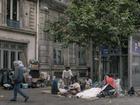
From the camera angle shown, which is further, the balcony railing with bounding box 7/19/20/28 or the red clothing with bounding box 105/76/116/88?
the balcony railing with bounding box 7/19/20/28

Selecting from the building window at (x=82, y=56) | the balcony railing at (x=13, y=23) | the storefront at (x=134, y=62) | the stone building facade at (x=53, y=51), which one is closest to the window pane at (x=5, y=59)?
the balcony railing at (x=13, y=23)

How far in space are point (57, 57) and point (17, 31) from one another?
7466mm

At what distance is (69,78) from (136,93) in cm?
507

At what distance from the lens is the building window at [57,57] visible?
43125mm

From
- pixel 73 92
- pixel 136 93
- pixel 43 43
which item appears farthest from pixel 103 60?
pixel 43 43

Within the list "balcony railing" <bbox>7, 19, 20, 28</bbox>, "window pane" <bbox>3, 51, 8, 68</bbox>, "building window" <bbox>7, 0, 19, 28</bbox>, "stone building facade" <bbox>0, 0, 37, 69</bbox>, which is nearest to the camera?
"stone building facade" <bbox>0, 0, 37, 69</bbox>

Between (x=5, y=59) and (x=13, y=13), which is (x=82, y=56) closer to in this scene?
(x=13, y=13)

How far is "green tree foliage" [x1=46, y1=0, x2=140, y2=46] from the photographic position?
2639 cm

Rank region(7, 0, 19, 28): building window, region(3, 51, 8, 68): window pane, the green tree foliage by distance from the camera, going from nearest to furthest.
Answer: the green tree foliage → region(3, 51, 8, 68): window pane → region(7, 0, 19, 28): building window

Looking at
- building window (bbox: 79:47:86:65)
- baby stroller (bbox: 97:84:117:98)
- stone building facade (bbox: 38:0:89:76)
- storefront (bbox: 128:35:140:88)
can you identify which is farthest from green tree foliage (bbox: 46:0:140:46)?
building window (bbox: 79:47:86:65)

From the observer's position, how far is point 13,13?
124 feet

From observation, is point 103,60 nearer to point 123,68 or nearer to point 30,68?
point 123,68

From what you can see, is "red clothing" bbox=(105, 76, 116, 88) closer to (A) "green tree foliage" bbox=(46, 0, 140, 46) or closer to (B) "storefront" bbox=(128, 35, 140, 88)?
(A) "green tree foliage" bbox=(46, 0, 140, 46)

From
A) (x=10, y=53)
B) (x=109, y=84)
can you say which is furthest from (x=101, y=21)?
(x=10, y=53)
